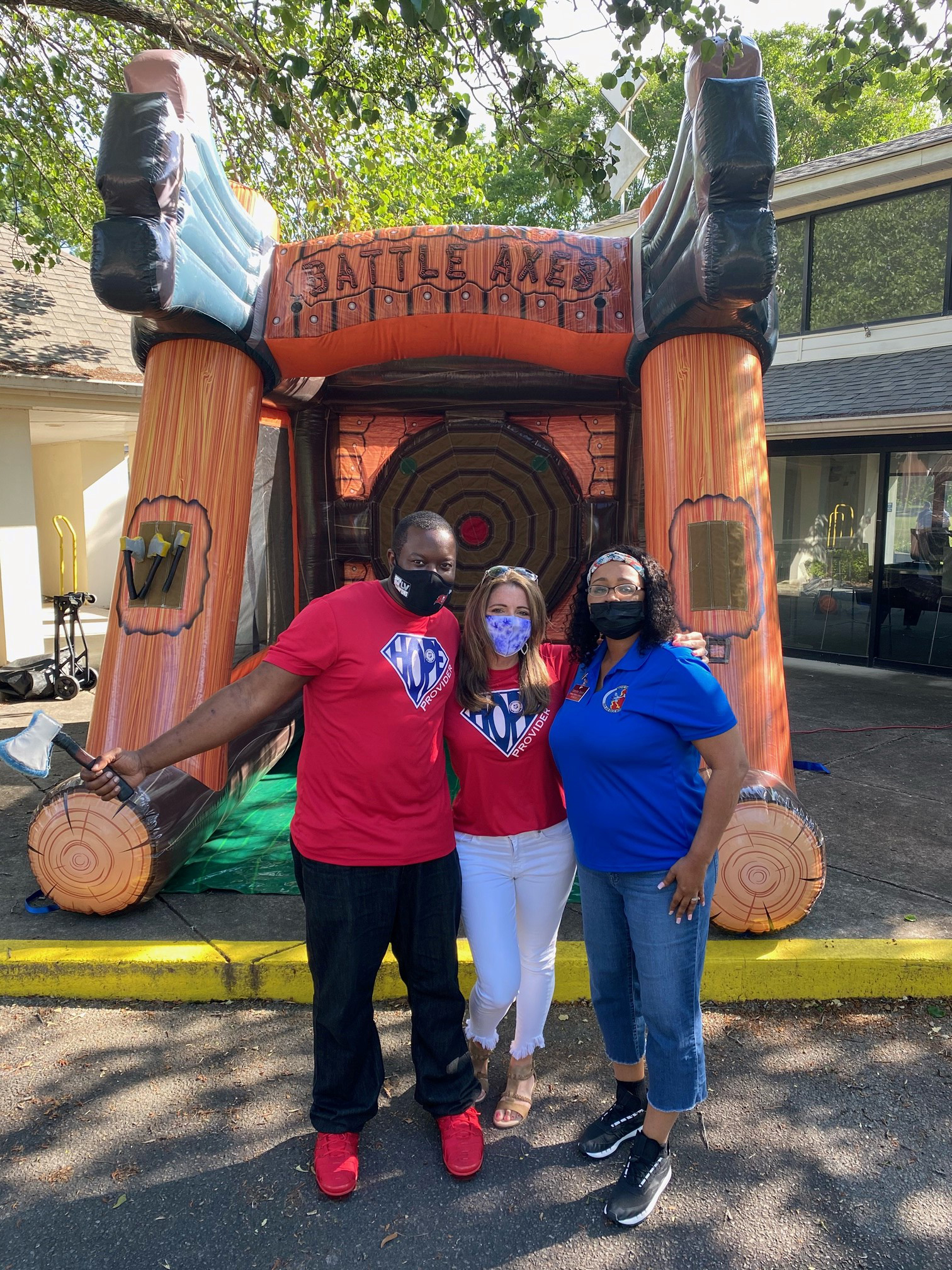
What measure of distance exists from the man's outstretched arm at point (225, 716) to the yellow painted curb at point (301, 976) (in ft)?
4.81

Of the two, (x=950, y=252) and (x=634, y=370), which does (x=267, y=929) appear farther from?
(x=950, y=252)

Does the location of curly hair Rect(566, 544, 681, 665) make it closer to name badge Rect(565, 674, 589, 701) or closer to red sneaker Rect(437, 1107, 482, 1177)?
name badge Rect(565, 674, 589, 701)

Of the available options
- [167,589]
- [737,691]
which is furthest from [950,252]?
[167,589]

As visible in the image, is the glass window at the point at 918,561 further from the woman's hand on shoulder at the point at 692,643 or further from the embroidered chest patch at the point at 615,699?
the embroidered chest patch at the point at 615,699

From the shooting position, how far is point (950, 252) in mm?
9195

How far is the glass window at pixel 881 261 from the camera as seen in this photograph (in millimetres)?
9516

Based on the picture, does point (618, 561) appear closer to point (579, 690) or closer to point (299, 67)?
point (579, 690)

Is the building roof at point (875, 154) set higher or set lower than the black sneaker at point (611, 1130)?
higher

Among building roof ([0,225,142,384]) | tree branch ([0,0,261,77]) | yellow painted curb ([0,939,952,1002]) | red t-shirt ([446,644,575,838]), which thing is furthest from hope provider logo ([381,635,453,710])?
building roof ([0,225,142,384])

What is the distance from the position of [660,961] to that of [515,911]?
469 millimetres

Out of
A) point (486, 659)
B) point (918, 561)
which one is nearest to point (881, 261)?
point (918, 561)

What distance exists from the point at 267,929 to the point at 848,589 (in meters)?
8.38

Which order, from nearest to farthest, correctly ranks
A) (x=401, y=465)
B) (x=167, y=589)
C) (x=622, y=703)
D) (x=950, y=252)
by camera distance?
1. (x=622, y=703)
2. (x=167, y=589)
3. (x=401, y=465)
4. (x=950, y=252)

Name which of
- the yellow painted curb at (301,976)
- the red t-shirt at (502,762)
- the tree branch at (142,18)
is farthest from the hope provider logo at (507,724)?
the tree branch at (142,18)
